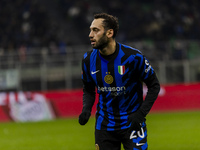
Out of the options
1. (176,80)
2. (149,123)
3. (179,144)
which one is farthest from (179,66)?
(179,144)

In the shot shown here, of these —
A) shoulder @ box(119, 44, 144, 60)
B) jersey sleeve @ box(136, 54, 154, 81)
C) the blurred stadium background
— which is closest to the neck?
shoulder @ box(119, 44, 144, 60)

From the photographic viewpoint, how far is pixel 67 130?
12.9 m

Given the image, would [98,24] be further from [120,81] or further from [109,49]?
[120,81]

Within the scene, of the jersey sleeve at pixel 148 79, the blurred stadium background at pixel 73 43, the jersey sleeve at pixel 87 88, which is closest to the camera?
the jersey sleeve at pixel 148 79

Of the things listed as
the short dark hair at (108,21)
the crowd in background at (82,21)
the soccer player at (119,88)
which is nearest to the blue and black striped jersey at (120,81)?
the soccer player at (119,88)

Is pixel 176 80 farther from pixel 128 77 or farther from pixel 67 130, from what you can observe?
pixel 128 77

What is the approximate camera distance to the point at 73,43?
21.3 metres

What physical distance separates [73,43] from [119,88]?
55.2 feet

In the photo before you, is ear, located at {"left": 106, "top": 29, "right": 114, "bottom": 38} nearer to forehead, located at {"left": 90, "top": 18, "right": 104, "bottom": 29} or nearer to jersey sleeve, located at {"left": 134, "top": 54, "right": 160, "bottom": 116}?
forehead, located at {"left": 90, "top": 18, "right": 104, "bottom": 29}

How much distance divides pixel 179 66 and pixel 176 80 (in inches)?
22.1

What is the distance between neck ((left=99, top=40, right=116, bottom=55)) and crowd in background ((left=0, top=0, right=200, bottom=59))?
1581 centimetres

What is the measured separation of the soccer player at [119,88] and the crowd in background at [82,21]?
15786mm

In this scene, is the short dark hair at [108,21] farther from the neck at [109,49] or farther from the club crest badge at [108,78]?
the club crest badge at [108,78]

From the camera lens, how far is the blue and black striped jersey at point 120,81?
4.61 metres
